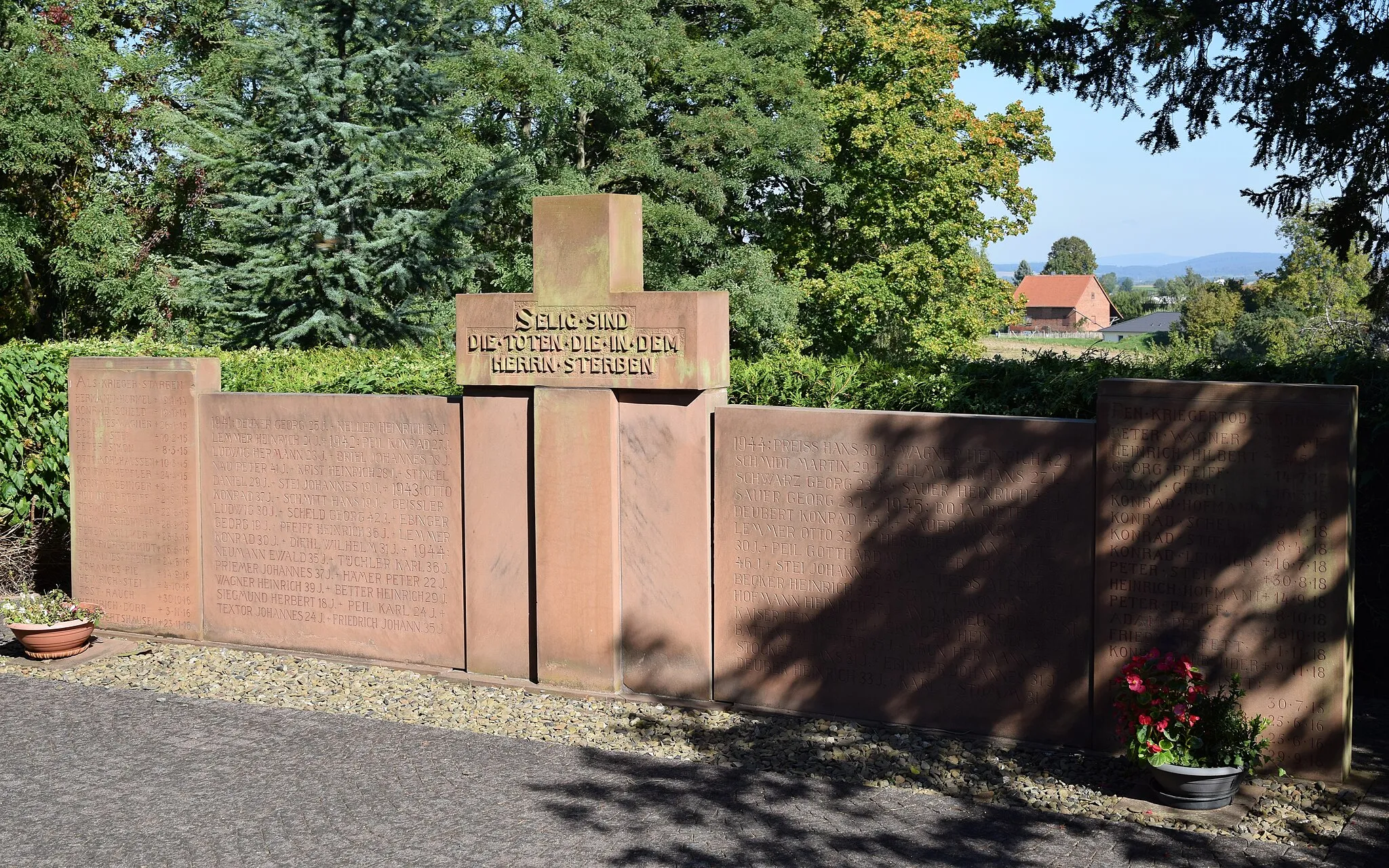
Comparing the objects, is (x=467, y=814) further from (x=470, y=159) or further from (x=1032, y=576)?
(x=470, y=159)

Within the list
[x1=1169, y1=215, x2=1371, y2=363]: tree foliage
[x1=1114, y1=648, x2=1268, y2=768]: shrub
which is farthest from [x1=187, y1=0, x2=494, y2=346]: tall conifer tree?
[x1=1169, y1=215, x2=1371, y2=363]: tree foliage

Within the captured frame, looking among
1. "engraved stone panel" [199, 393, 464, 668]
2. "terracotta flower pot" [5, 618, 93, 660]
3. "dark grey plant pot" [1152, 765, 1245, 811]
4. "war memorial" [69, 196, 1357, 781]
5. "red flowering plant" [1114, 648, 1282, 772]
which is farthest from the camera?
"terracotta flower pot" [5, 618, 93, 660]

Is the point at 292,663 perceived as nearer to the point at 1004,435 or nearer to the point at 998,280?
the point at 1004,435

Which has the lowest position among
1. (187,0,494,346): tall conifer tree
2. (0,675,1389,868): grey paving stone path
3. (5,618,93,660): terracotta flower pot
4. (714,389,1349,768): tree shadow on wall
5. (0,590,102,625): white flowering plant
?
(0,675,1389,868): grey paving stone path

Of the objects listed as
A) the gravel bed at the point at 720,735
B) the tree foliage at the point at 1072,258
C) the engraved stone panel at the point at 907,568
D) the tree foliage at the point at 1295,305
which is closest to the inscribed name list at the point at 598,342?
the engraved stone panel at the point at 907,568

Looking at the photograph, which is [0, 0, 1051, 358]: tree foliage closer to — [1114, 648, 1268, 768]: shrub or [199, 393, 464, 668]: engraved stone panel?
[199, 393, 464, 668]: engraved stone panel

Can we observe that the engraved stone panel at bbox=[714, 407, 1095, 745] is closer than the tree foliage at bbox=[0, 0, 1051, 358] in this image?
Yes

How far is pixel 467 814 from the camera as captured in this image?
20.7 feet

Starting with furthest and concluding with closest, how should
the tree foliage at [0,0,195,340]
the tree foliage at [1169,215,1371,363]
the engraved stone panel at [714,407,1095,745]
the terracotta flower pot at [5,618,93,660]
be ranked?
the tree foliage at [1169,215,1371,363] < the tree foliage at [0,0,195,340] < the terracotta flower pot at [5,618,93,660] < the engraved stone panel at [714,407,1095,745]

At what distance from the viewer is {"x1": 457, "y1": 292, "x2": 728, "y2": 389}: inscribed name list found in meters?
7.83

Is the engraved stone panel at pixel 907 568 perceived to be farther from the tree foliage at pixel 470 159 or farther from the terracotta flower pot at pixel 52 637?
the tree foliage at pixel 470 159

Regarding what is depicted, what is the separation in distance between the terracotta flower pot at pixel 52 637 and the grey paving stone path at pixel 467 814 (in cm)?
161

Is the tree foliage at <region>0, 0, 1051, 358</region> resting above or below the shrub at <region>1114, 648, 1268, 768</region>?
above

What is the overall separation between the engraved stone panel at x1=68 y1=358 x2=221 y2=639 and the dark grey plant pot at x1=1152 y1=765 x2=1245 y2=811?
6.83m
